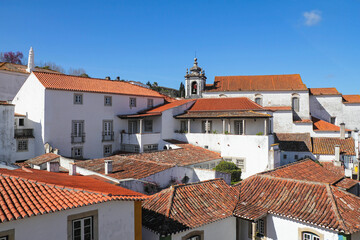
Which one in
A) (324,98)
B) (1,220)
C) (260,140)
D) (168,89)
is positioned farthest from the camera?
(168,89)

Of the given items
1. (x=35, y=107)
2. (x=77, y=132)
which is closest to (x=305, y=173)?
(x=77, y=132)

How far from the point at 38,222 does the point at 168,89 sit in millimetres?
70957

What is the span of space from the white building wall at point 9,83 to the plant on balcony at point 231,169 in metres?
29.7

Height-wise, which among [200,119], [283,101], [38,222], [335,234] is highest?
[283,101]

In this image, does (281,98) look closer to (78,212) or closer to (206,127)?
(206,127)

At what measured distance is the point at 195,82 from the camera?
4497 centimetres

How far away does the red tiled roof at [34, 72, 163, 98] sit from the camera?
25.2 meters

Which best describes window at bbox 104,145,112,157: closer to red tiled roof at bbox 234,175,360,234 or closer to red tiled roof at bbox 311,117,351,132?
red tiled roof at bbox 234,175,360,234

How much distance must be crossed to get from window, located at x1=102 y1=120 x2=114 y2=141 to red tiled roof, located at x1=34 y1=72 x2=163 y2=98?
11.6 feet

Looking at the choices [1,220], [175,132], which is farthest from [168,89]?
[1,220]

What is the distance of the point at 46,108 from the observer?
78.1 feet

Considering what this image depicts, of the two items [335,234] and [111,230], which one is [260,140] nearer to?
[335,234]

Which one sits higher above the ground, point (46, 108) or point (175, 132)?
point (46, 108)

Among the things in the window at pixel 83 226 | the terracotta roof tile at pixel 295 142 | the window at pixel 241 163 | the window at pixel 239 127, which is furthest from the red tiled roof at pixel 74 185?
the terracotta roof tile at pixel 295 142
